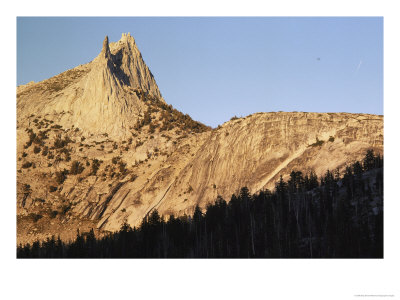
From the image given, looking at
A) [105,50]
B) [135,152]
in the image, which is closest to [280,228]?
[135,152]

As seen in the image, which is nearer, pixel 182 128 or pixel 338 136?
pixel 338 136

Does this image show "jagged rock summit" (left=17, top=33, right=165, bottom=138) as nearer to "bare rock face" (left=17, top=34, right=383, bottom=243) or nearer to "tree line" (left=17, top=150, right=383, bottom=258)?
"bare rock face" (left=17, top=34, right=383, bottom=243)

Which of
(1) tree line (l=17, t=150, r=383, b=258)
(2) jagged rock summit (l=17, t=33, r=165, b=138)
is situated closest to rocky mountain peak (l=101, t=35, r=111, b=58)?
(2) jagged rock summit (l=17, t=33, r=165, b=138)

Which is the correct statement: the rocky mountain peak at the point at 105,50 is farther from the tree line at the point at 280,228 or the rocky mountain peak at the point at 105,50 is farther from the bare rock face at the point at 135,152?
the tree line at the point at 280,228

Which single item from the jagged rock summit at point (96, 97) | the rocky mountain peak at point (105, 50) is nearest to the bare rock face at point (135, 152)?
the rocky mountain peak at point (105, 50)

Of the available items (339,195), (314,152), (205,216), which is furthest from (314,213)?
(314,152)
